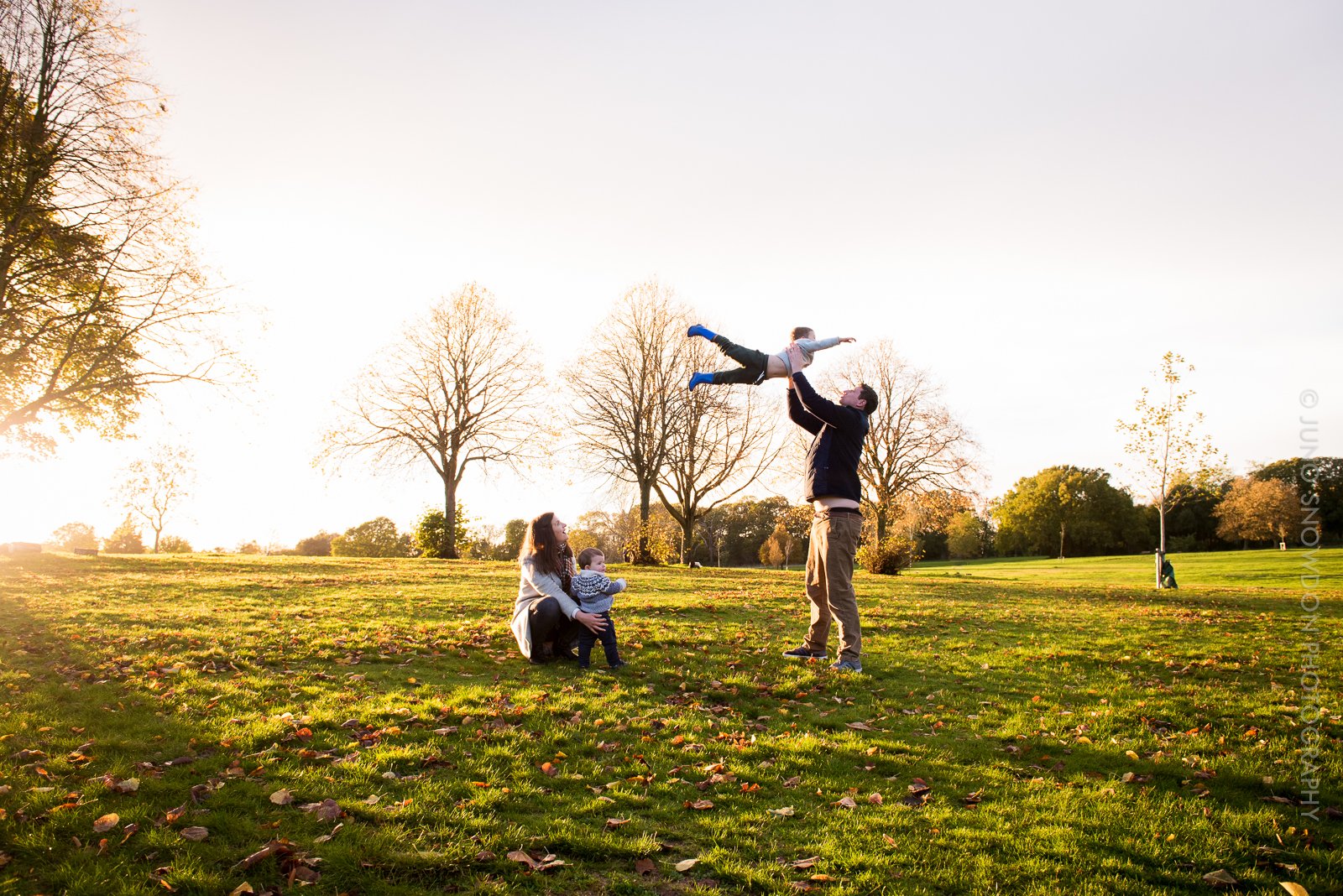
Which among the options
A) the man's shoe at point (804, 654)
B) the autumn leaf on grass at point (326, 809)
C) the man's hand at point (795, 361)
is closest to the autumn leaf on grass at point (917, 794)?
the man's shoe at point (804, 654)

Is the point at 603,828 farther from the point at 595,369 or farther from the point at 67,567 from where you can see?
the point at 595,369

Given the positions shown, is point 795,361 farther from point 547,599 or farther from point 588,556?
point 547,599

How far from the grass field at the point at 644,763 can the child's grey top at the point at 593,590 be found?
809mm

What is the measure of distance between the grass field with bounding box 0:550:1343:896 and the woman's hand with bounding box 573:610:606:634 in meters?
0.58

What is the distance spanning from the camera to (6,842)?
3.62 metres

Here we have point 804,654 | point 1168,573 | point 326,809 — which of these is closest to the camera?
point 326,809

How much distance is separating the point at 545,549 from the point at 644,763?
341 cm

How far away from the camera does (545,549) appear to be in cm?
818

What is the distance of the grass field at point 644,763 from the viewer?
3707 millimetres

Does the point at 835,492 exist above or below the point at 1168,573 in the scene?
above

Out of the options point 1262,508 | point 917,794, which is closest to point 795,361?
point 917,794

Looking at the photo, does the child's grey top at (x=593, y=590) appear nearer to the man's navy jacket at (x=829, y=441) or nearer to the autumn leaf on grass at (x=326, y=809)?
the man's navy jacket at (x=829, y=441)

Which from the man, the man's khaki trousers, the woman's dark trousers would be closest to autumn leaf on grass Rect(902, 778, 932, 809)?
the man's khaki trousers

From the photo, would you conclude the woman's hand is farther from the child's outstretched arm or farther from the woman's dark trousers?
the child's outstretched arm
